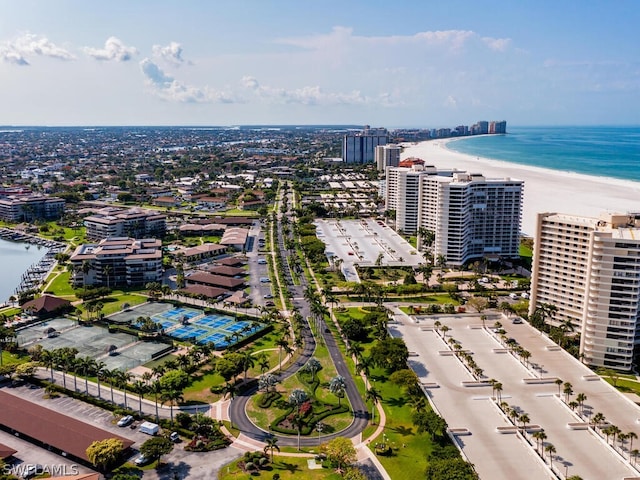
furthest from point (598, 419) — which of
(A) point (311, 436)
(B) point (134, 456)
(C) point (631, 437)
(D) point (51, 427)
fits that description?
(D) point (51, 427)

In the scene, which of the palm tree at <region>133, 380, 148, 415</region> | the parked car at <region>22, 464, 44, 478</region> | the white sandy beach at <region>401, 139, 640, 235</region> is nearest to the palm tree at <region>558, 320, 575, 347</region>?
the palm tree at <region>133, 380, 148, 415</region>

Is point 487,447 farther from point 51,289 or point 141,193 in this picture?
point 141,193

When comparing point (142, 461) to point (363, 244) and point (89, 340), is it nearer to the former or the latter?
point (89, 340)

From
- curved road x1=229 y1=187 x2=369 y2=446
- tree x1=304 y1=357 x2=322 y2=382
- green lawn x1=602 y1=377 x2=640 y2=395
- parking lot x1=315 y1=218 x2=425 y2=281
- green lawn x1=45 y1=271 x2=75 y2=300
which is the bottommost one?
curved road x1=229 y1=187 x2=369 y2=446

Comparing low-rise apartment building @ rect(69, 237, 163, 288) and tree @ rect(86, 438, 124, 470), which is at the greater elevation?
low-rise apartment building @ rect(69, 237, 163, 288)

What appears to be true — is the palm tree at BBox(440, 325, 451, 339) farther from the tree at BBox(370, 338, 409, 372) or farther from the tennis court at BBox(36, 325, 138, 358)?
the tennis court at BBox(36, 325, 138, 358)

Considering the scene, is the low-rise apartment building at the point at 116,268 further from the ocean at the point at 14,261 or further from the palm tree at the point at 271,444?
the palm tree at the point at 271,444
